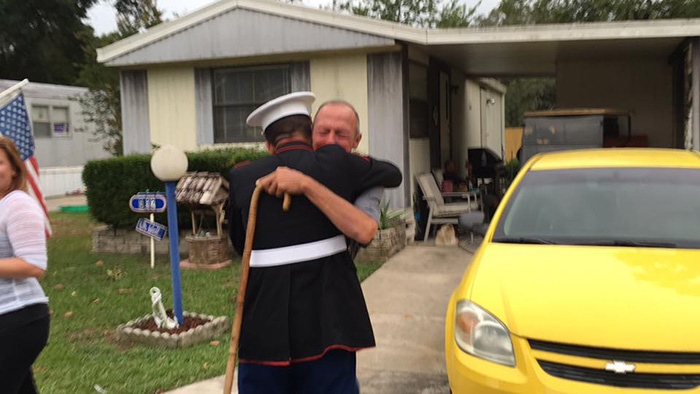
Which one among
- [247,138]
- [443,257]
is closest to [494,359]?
[443,257]

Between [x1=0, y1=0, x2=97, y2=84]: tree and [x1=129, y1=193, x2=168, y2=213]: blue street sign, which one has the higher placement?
[x1=0, y1=0, x2=97, y2=84]: tree

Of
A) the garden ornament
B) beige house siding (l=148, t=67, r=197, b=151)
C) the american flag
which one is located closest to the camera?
the garden ornament

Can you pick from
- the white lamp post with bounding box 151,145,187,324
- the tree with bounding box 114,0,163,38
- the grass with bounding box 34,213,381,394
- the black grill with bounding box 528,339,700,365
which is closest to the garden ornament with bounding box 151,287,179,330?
the white lamp post with bounding box 151,145,187,324

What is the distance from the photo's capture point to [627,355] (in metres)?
2.78

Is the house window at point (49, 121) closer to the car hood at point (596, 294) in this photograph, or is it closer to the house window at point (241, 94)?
the house window at point (241, 94)

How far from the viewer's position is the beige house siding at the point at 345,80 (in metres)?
10.1

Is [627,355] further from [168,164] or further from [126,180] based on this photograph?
[126,180]

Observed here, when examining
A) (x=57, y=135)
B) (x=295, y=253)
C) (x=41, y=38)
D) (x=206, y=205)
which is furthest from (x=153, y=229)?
(x=41, y=38)

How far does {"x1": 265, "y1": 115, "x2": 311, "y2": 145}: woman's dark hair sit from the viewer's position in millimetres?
2361

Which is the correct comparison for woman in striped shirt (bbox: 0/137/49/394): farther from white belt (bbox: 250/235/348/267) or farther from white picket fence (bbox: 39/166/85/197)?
white picket fence (bbox: 39/166/85/197)

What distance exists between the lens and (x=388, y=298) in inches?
260

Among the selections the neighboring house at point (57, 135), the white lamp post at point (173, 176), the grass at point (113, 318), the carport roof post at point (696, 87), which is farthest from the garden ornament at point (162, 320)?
the neighboring house at point (57, 135)

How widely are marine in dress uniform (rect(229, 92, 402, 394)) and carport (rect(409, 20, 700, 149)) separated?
7.68 m

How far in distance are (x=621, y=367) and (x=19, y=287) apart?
2791mm
